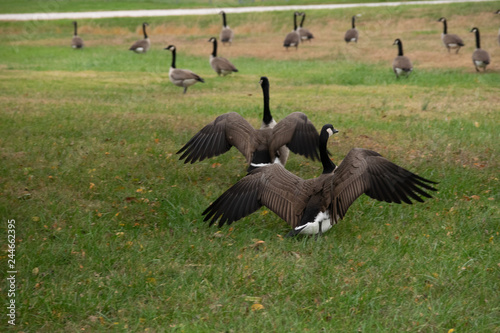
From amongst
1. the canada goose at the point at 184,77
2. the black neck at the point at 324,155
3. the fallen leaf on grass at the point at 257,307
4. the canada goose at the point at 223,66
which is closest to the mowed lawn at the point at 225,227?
the fallen leaf on grass at the point at 257,307

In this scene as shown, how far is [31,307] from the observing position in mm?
4957

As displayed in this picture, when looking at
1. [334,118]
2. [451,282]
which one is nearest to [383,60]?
[334,118]

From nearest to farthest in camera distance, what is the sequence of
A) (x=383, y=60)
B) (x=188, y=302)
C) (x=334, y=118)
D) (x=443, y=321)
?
(x=443, y=321) < (x=188, y=302) < (x=334, y=118) < (x=383, y=60)

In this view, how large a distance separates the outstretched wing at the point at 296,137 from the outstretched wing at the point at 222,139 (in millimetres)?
330

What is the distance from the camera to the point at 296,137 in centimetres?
812

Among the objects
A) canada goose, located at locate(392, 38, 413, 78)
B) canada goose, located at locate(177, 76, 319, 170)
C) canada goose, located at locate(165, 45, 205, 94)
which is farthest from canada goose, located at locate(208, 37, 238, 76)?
canada goose, located at locate(177, 76, 319, 170)

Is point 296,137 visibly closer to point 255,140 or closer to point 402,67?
point 255,140

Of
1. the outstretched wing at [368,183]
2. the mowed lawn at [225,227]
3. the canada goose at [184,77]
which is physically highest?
the canada goose at [184,77]

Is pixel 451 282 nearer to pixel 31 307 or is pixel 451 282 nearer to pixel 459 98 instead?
pixel 31 307

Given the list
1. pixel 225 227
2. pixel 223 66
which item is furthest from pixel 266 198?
pixel 223 66

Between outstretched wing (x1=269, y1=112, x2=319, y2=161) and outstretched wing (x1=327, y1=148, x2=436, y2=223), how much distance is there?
175 cm

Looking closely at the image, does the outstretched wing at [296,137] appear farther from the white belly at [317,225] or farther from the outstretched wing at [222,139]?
the white belly at [317,225]

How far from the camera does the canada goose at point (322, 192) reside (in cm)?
612

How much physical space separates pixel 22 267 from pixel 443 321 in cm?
377
